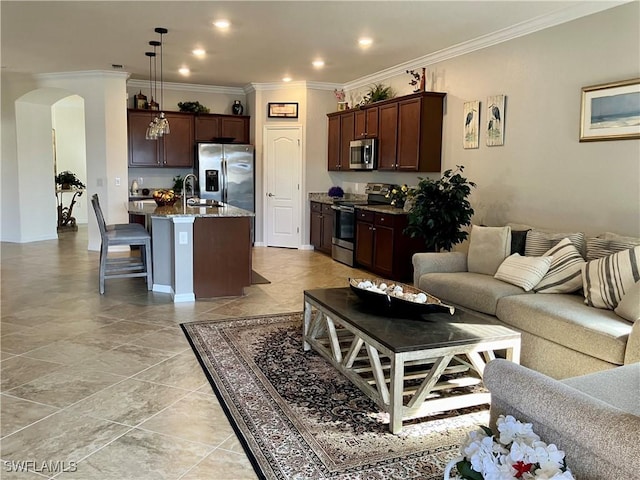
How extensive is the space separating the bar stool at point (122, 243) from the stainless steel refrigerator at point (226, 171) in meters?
2.49

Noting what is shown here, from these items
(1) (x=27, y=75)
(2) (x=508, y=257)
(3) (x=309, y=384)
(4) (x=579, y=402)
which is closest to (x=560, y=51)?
(2) (x=508, y=257)

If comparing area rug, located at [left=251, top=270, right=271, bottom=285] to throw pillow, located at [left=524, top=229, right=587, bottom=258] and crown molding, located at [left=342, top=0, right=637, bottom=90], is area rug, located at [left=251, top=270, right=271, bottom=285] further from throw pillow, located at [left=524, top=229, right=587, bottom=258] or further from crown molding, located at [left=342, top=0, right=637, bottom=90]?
crown molding, located at [left=342, top=0, right=637, bottom=90]

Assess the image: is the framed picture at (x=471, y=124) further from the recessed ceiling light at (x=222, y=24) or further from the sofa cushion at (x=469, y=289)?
the recessed ceiling light at (x=222, y=24)

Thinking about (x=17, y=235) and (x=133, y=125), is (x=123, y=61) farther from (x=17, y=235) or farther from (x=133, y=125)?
(x=17, y=235)

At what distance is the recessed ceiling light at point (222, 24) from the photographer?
4.81 metres

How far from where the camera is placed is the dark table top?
2574 mm

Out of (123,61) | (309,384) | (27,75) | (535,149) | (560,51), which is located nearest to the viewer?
(309,384)

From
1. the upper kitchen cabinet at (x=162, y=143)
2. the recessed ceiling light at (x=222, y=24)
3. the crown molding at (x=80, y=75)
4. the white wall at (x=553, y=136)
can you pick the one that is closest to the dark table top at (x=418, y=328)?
the white wall at (x=553, y=136)

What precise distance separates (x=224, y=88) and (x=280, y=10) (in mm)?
4688

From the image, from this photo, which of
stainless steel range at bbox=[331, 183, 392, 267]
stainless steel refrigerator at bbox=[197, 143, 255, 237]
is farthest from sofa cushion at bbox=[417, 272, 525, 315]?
stainless steel refrigerator at bbox=[197, 143, 255, 237]

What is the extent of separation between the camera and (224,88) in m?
8.86

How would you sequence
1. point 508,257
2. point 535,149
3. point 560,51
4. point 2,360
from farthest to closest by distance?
point 535,149 → point 560,51 → point 508,257 → point 2,360

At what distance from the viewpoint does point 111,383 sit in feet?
10.2

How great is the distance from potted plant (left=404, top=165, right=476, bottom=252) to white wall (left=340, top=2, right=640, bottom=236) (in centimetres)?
43
